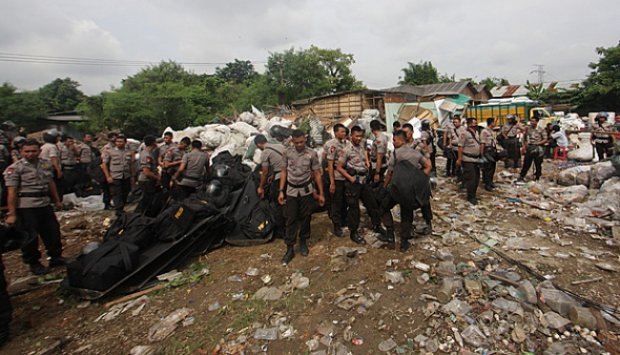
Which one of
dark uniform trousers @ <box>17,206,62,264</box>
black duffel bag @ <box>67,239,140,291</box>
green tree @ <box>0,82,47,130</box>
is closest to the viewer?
black duffel bag @ <box>67,239,140,291</box>

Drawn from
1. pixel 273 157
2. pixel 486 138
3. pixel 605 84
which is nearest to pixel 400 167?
pixel 273 157

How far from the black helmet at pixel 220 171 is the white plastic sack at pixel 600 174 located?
7004mm

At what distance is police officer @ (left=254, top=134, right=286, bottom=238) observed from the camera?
3.85 metres

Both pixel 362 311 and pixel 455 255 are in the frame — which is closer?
pixel 362 311

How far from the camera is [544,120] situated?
45.7 feet

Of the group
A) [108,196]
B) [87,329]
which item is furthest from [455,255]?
[108,196]

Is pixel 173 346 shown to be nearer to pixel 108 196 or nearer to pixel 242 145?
pixel 108 196

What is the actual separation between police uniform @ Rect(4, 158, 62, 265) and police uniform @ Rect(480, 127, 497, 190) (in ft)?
21.6

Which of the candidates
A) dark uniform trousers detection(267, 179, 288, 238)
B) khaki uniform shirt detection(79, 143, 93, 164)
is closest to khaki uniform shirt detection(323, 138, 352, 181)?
dark uniform trousers detection(267, 179, 288, 238)

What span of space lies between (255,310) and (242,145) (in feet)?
23.8

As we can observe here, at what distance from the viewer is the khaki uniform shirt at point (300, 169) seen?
3338 mm

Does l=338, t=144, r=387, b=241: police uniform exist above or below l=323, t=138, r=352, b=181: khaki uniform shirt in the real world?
below

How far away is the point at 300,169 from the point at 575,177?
5.95m

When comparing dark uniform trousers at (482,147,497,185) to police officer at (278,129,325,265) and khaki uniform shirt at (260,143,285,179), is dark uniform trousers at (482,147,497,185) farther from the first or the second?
khaki uniform shirt at (260,143,285,179)
